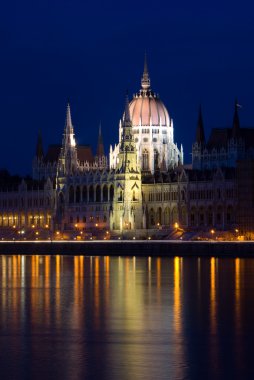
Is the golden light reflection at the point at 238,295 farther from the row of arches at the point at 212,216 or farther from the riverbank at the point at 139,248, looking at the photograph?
the row of arches at the point at 212,216

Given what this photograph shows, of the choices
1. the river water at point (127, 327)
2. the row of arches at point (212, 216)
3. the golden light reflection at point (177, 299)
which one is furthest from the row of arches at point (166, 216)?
the river water at point (127, 327)

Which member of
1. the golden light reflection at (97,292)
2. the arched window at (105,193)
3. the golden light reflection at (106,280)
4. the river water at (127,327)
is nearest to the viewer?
the river water at (127,327)

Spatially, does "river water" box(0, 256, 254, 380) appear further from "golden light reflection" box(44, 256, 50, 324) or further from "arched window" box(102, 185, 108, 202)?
"arched window" box(102, 185, 108, 202)

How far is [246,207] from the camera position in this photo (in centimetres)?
17662

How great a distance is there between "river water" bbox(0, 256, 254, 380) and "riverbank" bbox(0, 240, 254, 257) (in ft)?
138

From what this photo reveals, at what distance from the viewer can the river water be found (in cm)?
4506

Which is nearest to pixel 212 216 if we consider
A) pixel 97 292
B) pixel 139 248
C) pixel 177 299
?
pixel 139 248

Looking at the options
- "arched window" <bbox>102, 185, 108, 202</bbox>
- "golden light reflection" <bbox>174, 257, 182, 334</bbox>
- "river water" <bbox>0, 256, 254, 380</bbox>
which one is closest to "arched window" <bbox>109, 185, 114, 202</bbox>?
"arched window" <bbox>102, 185, 108, 202</bbox>

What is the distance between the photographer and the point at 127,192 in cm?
19088

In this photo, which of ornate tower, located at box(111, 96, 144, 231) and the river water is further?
ornate tower, located at box(111, 96, 144, 231)

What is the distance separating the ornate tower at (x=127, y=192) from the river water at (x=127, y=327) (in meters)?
93.1

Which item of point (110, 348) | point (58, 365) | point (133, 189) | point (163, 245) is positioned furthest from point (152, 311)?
point (133, 189)

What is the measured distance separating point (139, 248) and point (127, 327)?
91.1m

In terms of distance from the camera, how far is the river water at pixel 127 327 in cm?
4506
